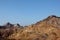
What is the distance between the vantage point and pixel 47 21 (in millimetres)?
106188

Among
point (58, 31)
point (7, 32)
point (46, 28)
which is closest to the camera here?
point (58, 31)

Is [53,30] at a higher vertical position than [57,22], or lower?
lower

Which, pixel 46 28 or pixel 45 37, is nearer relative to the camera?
pixel 45 37

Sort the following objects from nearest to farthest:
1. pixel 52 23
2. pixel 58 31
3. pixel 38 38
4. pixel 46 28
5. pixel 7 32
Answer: pixel 38 38 < pixel 58 31 < pixel 46 28 < pixel 52 23 < pixel 7 32

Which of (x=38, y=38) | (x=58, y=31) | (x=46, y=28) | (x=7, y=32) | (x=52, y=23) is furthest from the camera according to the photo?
(x=7, y=32)

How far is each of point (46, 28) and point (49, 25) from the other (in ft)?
10.8

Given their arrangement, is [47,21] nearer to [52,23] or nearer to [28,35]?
[52,23]

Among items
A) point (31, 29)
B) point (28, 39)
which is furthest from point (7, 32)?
point (28, 39)

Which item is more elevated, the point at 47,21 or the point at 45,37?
the point at 47,21

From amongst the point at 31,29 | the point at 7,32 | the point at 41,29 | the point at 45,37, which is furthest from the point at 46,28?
the point at 7,32

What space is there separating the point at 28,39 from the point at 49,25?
22073 millimetres

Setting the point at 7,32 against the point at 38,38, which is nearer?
the point at 38,38

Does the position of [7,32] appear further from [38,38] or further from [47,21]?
[38,38]

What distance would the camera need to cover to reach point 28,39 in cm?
8025
